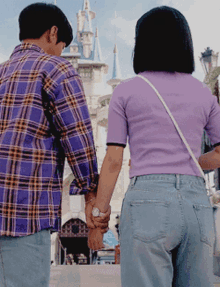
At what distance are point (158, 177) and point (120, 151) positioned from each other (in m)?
0.26

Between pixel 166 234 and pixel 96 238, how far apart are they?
55 cm

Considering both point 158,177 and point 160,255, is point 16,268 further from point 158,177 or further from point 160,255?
point 158,177

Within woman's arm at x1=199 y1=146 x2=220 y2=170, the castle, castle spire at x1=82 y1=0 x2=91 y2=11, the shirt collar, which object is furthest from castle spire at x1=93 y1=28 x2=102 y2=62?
woman's arm at x1=199 y1=146 x2=220 y2=170

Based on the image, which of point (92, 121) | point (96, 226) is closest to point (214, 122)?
point (96, 226)

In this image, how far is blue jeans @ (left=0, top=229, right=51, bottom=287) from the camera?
5.50 ft

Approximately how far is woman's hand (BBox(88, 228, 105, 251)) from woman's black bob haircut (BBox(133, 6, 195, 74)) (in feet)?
2.81

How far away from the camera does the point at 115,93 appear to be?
6.08 ft

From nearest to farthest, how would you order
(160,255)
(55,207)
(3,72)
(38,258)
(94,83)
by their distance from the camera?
1. (160,255)
2. (38,258)
3. (55,207)
4. (3,72)
5. (94,83)

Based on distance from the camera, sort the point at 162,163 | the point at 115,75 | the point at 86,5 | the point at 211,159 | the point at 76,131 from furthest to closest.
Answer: the point at 86,5 < the point at 115,75 < the point at 211,159 < the point at 76,131 < the point at 162,163

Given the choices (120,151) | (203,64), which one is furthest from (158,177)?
(203,64)

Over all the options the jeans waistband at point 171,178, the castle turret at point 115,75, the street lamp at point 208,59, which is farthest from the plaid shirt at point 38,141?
the castle turret at point 115,75

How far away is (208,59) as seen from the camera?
38.7ft

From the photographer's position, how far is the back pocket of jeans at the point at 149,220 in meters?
1.58

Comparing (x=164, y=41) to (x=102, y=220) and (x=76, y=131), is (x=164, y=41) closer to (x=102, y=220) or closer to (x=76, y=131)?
(x=76, y=131)
